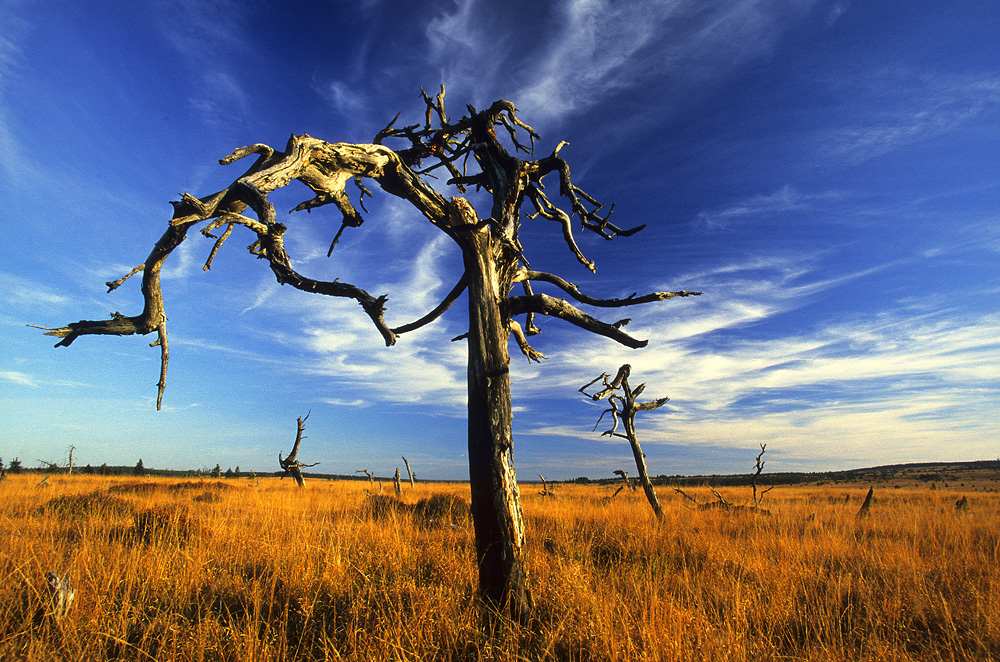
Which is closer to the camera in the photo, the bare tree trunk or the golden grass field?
the golden grass field

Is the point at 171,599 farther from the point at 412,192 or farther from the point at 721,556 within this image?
the point at 721,556

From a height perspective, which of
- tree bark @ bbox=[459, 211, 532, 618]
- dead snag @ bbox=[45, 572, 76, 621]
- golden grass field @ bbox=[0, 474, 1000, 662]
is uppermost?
tree bark @ bbox=[459, 211, 532, 618]

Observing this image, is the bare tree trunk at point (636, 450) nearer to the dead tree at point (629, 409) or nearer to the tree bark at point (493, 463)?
the dead tree at point (629, 409)

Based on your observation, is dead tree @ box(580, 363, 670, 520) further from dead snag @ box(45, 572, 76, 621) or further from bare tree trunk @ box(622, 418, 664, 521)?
dead snag @ box(45, 572, 76, 621)

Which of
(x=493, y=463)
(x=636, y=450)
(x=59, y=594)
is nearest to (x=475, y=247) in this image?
(x=493, y=463)

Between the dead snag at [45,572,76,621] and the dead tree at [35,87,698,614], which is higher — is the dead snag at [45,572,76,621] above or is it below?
below

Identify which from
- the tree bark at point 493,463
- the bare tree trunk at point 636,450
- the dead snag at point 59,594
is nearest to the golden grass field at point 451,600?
the dead snag at point 59,594

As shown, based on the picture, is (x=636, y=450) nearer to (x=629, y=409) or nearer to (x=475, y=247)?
(x=629, y=409)

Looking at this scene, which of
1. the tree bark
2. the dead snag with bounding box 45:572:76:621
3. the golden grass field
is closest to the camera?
the golden grass field

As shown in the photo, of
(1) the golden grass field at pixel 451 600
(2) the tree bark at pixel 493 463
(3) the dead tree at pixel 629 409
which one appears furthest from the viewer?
(3) the dead tree at pixel 629 409

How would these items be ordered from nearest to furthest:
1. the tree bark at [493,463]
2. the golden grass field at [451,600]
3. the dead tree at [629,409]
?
the golden grass field at [451,600] < the tree bark at [493,463] < the dead tree at [629,409]

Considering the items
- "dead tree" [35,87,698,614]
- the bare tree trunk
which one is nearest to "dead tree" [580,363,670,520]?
the bare tree trunk

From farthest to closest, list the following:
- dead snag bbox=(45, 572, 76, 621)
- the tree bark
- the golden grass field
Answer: the tree bark < dead snag bbox=(45, 572, 76, 621) < the golden grass field

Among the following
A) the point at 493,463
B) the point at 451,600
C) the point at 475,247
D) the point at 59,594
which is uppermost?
the point at 475,247
